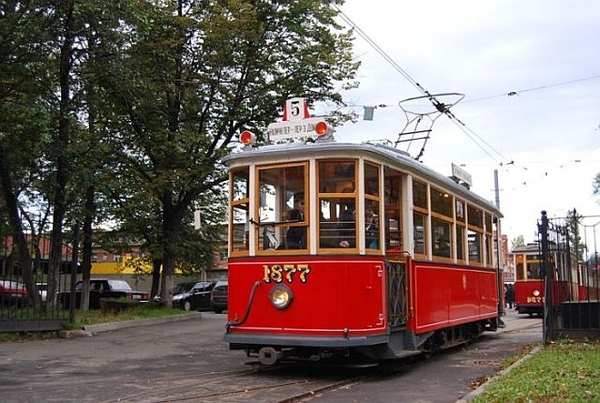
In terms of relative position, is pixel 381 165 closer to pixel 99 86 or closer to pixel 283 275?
pixel 283 275

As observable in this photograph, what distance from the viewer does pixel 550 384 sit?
7.57 m

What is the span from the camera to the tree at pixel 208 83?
65.9ft

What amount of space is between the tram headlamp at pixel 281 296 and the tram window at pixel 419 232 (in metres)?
2.51

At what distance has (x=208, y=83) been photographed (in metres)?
21.1

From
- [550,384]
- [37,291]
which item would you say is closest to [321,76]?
[37,291]

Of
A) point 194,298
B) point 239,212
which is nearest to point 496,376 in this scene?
point 239,212

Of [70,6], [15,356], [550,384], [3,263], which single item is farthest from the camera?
[70,6]

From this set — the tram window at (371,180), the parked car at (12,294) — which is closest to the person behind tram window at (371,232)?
the tram window at (371,180)

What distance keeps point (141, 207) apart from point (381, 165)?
16168 mm

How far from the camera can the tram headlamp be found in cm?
916

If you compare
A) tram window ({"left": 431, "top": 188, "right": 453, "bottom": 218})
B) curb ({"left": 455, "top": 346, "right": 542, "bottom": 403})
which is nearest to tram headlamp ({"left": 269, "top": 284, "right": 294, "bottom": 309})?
curb ({"left": 455, "top": 346, "right": 542, "bottom": 403})

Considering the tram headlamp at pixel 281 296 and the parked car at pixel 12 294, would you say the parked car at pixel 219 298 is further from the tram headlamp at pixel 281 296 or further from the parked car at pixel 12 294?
the tram headlamp at pixel 281 296

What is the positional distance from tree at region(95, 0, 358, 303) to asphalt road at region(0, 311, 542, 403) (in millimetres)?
7375

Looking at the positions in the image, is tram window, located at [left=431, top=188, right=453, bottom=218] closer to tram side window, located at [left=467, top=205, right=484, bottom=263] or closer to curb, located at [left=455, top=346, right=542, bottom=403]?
tram side window, located at [left=467, top=205, right=484, bottom=263]
